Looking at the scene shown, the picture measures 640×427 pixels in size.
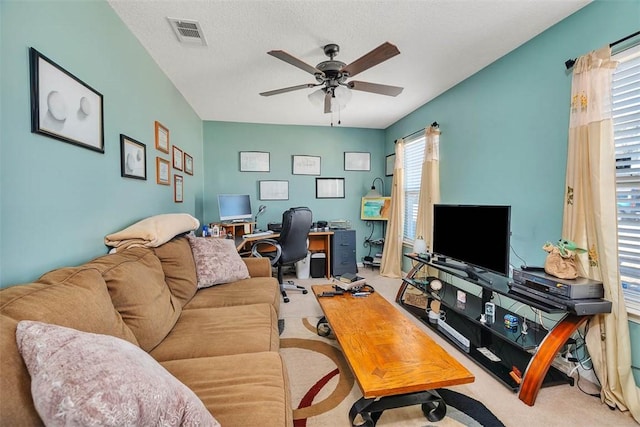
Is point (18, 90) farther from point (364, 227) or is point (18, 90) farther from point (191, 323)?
point (364, 227)

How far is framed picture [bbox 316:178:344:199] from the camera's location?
4816 mm

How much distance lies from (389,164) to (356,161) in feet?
1.90

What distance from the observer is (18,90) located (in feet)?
3.67

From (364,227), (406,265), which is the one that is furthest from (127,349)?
(364,227)

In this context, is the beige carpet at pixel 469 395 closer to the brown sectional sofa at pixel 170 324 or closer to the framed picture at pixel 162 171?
the brown sectional sofa at pixel 170 324

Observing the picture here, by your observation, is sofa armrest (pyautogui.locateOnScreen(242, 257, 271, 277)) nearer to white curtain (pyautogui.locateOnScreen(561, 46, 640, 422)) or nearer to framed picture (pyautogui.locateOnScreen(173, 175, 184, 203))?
framed picture (pyautogui.locateOnScreen(173, 175, 184, 203))

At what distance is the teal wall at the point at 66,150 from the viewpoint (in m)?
1.09

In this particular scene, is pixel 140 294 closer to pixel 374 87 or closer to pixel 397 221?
pixel 374 87

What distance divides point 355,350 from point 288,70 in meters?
2.46

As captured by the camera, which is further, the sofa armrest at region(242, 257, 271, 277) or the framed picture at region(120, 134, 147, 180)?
the sofa armrest at region(242, 257, 271, 277)

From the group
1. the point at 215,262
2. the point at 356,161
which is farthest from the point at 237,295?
the point at 356,161

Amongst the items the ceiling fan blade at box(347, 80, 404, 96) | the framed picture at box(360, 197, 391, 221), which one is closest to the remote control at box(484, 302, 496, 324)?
the ceiling fan blade at box(347, 80, 404, 96)

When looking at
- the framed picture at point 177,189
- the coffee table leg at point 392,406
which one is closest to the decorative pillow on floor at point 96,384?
the coffee table leg at point 392,406

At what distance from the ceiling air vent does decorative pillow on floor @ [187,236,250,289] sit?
158 cm
